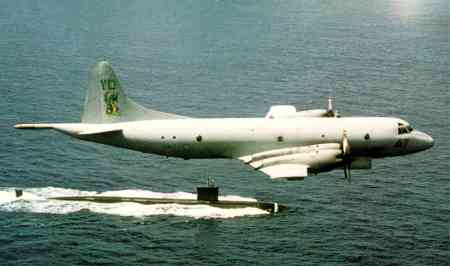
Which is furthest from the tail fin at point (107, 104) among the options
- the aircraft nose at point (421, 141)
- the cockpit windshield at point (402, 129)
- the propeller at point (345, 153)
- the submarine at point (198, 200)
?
the submarine at point (198, 200)

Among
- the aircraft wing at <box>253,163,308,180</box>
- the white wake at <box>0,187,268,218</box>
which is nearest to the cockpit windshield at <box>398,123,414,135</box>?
the aircraft wing at <box>253,163,308,180</box>

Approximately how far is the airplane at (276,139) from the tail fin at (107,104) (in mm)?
2464

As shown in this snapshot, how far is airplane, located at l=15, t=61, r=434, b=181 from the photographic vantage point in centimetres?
8469

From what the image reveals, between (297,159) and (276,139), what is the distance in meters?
3.71

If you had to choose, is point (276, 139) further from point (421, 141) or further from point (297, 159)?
point (421, 141)

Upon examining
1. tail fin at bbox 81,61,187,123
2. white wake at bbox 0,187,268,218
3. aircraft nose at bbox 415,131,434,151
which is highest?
tail fin at bbox 81,61,187,123

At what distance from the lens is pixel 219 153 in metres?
87.1

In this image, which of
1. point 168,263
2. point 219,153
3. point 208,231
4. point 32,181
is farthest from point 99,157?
point 219,153

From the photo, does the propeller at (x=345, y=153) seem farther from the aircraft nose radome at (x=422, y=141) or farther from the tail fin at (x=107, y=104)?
the tail fin at (x=107, y=104)

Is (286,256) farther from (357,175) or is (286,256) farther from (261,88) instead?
(261,88)

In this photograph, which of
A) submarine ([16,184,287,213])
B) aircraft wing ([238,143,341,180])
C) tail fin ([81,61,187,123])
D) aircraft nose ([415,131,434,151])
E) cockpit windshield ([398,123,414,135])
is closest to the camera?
aircraft wing ([238,143,341,180])

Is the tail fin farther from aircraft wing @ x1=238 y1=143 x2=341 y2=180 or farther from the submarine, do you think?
the submarine

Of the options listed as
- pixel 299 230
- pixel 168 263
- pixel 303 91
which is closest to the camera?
pixel 168 263

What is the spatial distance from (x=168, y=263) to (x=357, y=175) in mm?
52057
